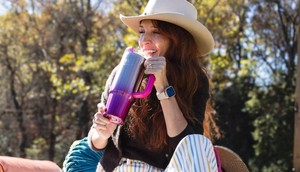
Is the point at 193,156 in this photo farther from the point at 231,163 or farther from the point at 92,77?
the point at 92,77

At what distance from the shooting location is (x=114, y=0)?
12.9 metres

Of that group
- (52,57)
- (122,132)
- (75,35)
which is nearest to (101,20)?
(75,35)

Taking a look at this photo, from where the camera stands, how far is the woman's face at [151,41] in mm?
2084

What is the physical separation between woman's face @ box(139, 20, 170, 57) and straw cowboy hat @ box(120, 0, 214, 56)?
0.05m

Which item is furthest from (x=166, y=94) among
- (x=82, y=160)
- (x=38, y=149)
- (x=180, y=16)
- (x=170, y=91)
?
(x=38, y=149)

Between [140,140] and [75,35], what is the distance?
43.5ft

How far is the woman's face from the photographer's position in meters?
2.08

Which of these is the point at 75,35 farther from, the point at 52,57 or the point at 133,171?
the point at 133,171

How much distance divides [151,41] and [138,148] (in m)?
0.50

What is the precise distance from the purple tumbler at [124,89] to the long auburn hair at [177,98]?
0.21 meters

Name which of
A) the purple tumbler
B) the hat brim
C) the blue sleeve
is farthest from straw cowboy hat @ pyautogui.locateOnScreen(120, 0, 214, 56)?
the blue sleeve

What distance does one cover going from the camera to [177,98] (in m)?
A: 2.09

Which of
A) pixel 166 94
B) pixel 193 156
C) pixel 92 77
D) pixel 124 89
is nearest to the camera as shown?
pixel 193 156

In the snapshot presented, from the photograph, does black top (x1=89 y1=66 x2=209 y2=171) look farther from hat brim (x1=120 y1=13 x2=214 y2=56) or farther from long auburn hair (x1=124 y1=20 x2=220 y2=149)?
hat brim (x1=120 y1=13 x2=214 y2=56)
